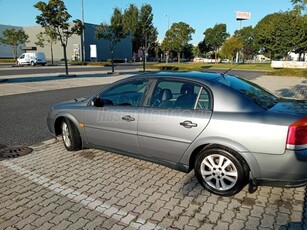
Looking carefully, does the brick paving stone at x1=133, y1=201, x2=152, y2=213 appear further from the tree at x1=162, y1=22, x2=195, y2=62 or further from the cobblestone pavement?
the tree at x1=162, y1=22, x2=195, y2=62

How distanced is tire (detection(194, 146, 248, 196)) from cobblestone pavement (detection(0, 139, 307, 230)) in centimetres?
12

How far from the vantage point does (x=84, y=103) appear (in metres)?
4.43

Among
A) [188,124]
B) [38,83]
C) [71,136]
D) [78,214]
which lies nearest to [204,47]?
[38,83]

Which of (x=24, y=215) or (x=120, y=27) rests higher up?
(x=120, y=27)

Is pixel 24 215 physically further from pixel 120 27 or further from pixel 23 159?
pixel 120 27

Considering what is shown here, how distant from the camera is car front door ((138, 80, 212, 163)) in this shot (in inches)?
128

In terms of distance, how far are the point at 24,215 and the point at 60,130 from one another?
2.35 meters

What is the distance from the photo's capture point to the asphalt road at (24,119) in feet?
18.1

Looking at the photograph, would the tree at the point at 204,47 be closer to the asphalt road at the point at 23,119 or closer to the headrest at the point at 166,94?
the asphalt road at the point at 23,119

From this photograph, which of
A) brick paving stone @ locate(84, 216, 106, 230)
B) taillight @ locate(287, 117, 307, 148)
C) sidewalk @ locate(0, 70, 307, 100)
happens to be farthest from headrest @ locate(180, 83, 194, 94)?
sidewalk @ locate(0, 70, 307, 100)

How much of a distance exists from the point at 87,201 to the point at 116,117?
4.24ft

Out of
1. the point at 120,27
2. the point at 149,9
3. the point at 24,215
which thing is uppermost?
the point at 149,9

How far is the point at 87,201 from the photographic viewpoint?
3154 mm

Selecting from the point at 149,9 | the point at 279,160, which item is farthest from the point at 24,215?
the point at 149,9
